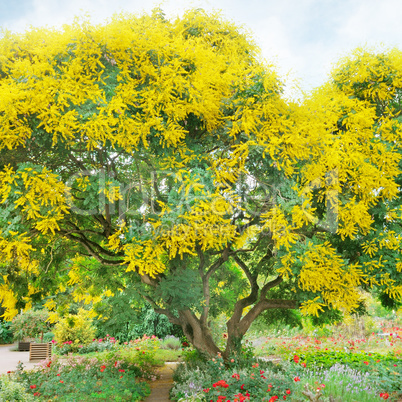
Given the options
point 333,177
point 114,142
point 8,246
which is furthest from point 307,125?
point 8,246

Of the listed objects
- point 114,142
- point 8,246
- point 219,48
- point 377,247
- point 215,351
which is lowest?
point 215,351

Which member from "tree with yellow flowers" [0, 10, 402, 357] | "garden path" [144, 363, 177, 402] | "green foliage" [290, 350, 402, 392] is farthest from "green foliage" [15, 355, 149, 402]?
"green foliage" [290, 350, 402, 392]

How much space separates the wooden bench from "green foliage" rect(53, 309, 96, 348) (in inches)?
52.0

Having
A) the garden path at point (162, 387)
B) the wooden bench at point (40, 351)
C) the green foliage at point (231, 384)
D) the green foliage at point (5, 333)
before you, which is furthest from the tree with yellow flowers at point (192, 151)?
the green foliage at point (5, 333)

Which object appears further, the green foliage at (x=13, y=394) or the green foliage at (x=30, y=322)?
the green foliage at (x=30, y=322)

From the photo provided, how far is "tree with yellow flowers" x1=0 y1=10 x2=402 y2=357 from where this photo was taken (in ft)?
18.4

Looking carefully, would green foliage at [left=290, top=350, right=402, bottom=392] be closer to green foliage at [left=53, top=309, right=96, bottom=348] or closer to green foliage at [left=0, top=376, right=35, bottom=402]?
green foliage at [left=0, top=376, right=35, bottom=402]

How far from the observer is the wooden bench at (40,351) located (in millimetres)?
12469

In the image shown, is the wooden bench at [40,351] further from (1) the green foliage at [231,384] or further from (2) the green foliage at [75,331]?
(1) the green foliage at [231,384]

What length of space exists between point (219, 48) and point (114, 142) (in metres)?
3.43

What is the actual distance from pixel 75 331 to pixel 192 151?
10.6 meters

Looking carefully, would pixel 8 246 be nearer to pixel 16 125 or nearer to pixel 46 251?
pixel 16 125

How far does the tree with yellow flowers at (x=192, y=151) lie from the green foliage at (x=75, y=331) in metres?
6.55

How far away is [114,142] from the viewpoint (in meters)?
5.70
